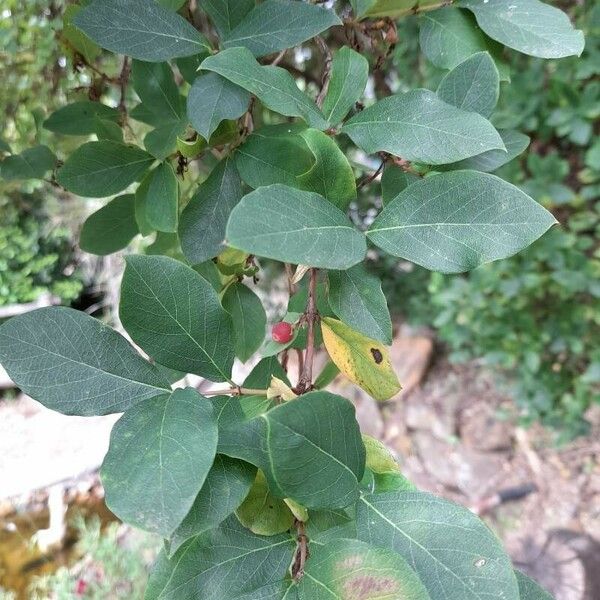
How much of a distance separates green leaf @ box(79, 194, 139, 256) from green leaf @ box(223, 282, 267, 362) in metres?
0.13

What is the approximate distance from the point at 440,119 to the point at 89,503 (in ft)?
6.52

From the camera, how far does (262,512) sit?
333 millimetres

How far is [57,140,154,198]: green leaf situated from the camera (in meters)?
0.48

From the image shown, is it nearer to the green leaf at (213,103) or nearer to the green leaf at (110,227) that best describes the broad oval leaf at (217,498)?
the green leaf at (213,103)

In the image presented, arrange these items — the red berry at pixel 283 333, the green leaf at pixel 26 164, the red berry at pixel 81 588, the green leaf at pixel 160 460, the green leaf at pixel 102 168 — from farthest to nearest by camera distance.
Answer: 1. the red berry at pixel 81 588
2. the green leaf at pixel 26 164
3. the green leaf at pixel 102 168
4. the red berry at pixel 283 333
5. the green leaf at pixel 160 460

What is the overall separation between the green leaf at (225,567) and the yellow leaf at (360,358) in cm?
12

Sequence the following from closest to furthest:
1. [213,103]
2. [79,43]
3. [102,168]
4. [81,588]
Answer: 1. [213,103]
2. [102,168]
3. [79,43]
4. [81,588]

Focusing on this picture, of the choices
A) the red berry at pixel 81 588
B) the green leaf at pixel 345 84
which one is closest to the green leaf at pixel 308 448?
the green leaf at pixel 345 84

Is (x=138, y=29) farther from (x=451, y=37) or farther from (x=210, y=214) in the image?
(x=451, y=37)

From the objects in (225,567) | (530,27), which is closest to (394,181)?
(530,27)

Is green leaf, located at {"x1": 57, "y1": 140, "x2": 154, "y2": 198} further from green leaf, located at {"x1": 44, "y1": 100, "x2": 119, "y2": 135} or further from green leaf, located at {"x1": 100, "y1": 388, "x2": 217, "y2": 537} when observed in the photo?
green leaf, located at {"x1": 100, "y1": 388, "x2": 217, "y2": 537}

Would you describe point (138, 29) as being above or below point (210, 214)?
above

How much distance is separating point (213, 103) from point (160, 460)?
23cm

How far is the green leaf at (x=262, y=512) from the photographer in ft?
1.08
